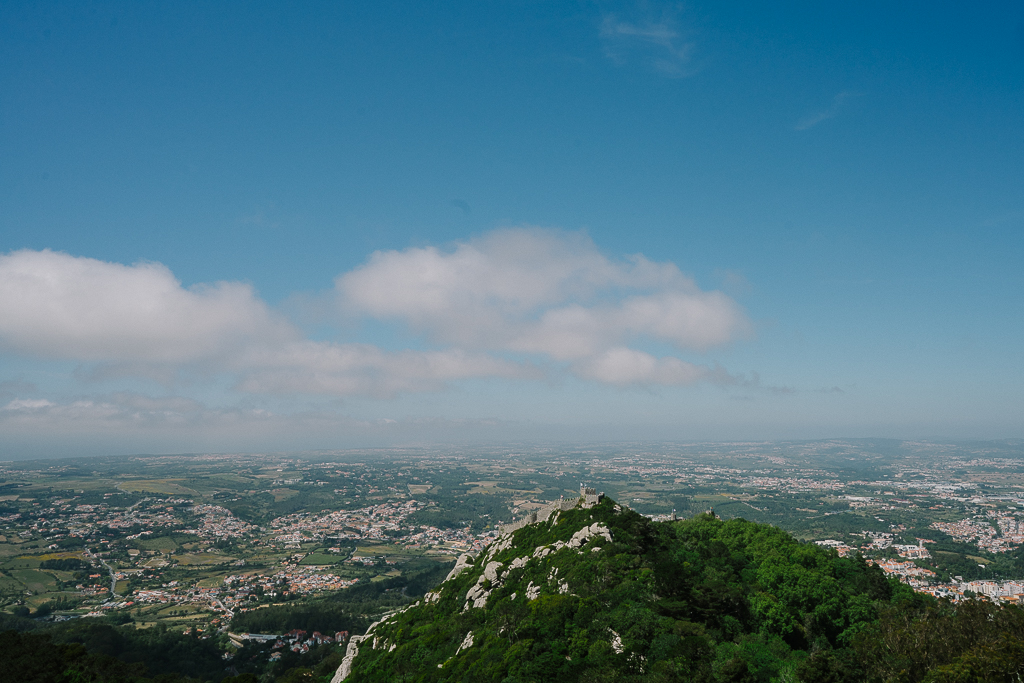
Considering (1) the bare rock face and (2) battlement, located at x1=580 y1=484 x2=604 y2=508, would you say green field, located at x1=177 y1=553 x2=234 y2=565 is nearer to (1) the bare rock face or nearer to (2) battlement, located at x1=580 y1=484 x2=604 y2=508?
(1) the bare rock face

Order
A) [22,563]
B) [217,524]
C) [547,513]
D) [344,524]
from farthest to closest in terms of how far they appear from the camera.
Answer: [344,524], [217,524], [22,563], [547,513]

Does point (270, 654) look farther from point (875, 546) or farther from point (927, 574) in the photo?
point (875, 546)

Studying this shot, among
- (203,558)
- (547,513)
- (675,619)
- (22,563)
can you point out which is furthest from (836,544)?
(22,563)

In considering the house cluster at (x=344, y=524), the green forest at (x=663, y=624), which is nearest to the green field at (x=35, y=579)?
the house cluster at (x=344, y=524)

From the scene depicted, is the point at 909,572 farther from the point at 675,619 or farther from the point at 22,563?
the point at 22,563

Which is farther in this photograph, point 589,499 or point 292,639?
point 292,639

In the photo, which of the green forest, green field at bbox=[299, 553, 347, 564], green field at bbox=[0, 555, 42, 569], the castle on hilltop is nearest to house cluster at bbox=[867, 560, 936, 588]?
the green forest

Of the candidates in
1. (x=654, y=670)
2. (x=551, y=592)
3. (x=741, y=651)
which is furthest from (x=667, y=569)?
(x=654, y=670)
